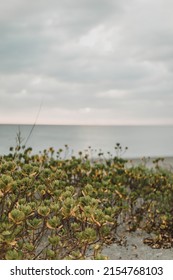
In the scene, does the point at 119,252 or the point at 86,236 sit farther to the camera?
the point at 119,252

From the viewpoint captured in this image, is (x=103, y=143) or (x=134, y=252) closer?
(x=134, y=252)

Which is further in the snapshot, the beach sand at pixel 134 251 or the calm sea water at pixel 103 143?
the calm sea water at pixel 103 143

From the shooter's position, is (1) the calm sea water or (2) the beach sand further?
(1) the calm sea water

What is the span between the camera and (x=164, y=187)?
6.85 metres

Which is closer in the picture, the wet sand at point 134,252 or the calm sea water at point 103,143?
the wet sand at point 134,252

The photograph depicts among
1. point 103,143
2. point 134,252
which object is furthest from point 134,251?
point 103,143

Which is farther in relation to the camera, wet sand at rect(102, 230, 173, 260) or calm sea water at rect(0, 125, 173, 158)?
calm sea water at rect(0, 125, 173, 158)

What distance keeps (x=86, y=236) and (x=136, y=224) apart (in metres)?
3.48

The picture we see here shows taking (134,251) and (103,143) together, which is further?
(103,143)

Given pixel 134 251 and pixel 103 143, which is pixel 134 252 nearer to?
pixel 134 251
